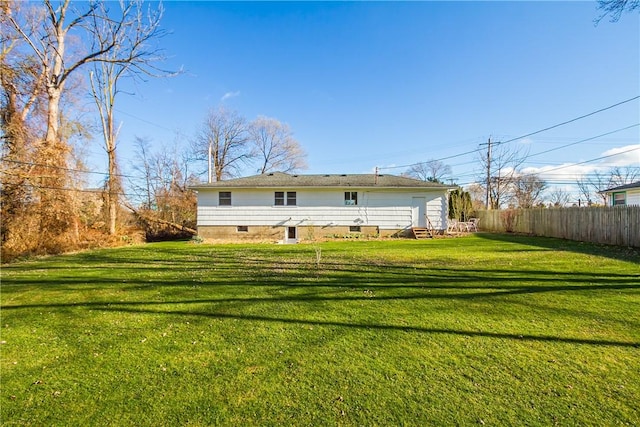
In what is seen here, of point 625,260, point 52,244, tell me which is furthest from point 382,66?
point 52,244

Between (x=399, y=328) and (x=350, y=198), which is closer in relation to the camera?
(x=399, y=328)

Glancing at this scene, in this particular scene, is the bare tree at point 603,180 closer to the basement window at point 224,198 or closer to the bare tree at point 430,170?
the bare tree at point 430,170

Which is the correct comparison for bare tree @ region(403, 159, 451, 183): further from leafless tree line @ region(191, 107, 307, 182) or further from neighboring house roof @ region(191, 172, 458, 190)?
neighboring house roof @ region(191, 172, 458, 190)

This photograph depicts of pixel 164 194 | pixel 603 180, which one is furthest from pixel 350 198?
pixel 603 180

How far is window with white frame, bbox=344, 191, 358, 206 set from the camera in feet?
57.6

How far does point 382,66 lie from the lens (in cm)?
1802

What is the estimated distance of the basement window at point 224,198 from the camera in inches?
688

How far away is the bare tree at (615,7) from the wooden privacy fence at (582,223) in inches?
310

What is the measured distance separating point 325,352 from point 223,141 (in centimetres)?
3116

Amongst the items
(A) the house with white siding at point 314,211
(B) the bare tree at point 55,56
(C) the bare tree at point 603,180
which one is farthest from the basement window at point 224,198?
(C) the bare tree at point 603,180

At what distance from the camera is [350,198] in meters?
17.6

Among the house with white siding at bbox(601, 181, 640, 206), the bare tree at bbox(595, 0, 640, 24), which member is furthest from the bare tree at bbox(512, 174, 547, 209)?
the bare tree at bbox(595, 0, 640, 24)

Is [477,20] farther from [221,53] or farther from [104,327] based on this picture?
[104,327]

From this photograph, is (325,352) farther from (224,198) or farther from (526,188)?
(526,188)
